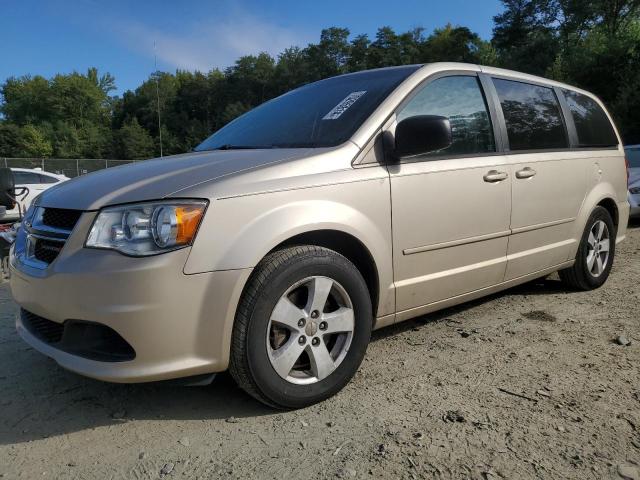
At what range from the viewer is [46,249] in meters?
2.37

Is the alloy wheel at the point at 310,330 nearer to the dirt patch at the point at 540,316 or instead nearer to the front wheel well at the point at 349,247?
the front wheel well at the point at 349,247

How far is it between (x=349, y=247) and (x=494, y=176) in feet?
3.98

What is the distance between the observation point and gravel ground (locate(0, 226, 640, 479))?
2.00 metres

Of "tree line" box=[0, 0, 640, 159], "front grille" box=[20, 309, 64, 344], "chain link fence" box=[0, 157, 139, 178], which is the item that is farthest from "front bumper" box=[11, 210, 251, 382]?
"tree line" box=[0, 0, 640, 159]

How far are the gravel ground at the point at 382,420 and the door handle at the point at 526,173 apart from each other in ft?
3.52

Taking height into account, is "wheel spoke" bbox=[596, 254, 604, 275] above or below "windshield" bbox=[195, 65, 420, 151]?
below

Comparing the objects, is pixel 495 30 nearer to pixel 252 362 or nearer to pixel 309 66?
pixel 309 66

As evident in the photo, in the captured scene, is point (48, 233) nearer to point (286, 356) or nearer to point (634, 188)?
point (286, 356)

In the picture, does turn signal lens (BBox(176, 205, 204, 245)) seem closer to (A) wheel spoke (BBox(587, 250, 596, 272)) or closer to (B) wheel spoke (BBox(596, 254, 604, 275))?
(A) wheel spoke (BBox(587, 250, 596, 272))

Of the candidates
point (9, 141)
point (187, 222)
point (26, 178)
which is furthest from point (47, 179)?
point (9, 141)

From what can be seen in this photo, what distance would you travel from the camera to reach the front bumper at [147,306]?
6.78 ft

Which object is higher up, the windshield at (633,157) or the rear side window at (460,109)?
the rear side window at (460,109)

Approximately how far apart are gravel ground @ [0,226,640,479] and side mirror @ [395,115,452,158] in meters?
1.21

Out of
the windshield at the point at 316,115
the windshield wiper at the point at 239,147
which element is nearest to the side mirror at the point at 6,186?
the windshield at the point at 316,115
